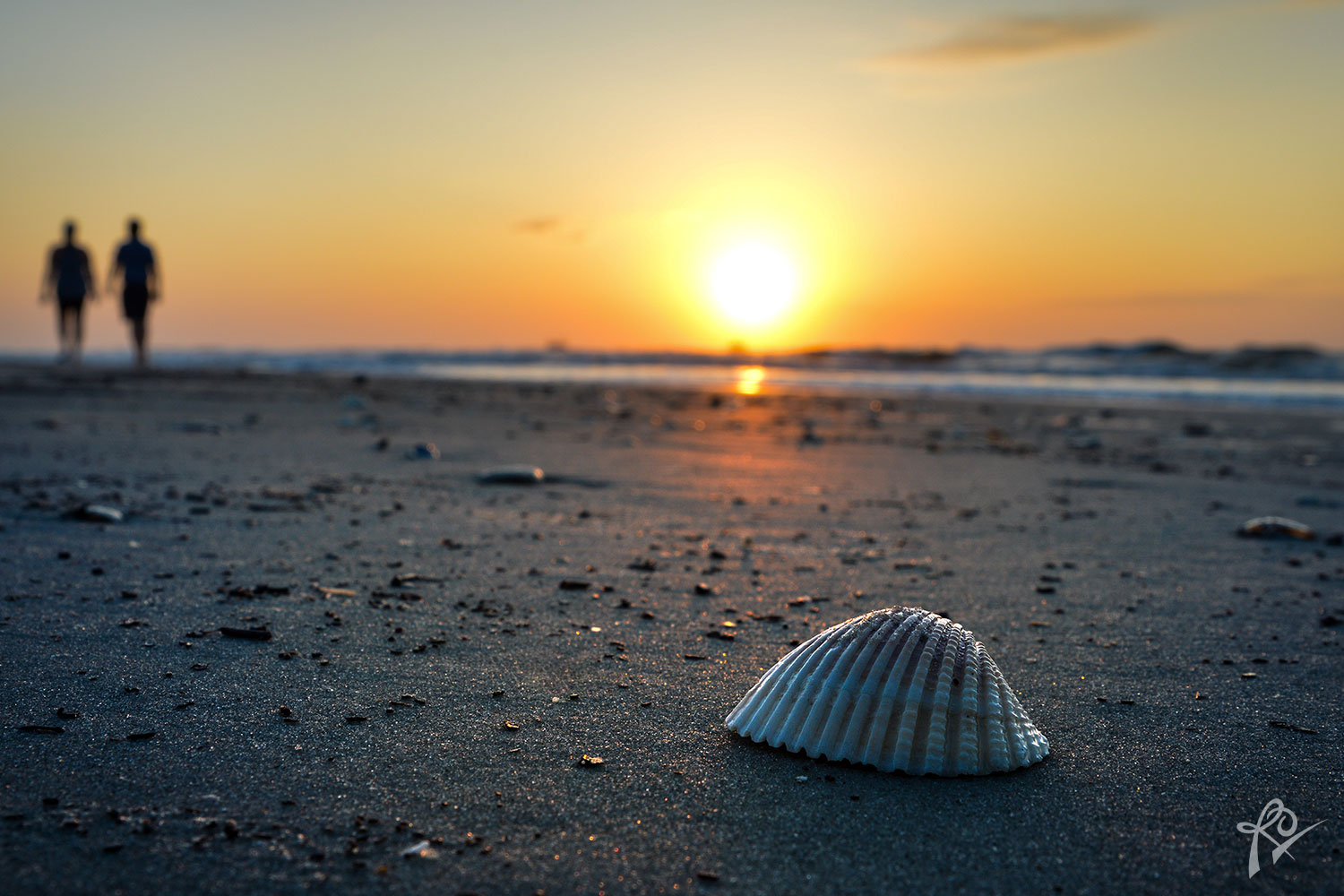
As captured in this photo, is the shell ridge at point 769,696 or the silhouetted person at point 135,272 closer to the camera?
the shell ridge at point 769,696

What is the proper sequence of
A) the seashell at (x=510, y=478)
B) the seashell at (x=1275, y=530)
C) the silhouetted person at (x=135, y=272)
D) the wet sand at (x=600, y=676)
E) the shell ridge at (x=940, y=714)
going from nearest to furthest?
the wet sand at (x=600, y=676)
the shell ridge at (x=940, y=714)
the seashell at (x=1275, y=530)
the seashell at (x=510, y=478)
the silhouetted person at (x=135, y=272)

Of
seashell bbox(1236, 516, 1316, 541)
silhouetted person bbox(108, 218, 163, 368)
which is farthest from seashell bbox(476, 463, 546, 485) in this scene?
silhouetted person bbox(108, 218, 163, 368)

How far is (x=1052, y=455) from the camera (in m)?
9.45

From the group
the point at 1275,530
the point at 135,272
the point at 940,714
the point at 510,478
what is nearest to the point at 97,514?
the point at 510,478

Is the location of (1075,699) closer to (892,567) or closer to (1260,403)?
(892,567)

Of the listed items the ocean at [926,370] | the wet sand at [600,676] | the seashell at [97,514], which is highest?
the ocean at [926,370]

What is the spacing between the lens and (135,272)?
1606 cm

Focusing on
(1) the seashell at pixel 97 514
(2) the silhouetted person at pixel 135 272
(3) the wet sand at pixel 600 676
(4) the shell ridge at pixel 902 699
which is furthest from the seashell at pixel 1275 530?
(2) the silhouetted person at pixel 135 272

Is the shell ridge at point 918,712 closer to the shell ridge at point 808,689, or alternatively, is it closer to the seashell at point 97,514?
the shell ridge at point 808,689

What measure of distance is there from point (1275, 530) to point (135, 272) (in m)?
16.1

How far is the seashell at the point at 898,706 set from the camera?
93.0 inches

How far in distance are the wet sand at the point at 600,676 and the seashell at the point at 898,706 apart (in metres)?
0.06

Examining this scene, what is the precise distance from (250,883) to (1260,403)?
67.1 ft

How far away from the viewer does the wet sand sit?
1.96 m
